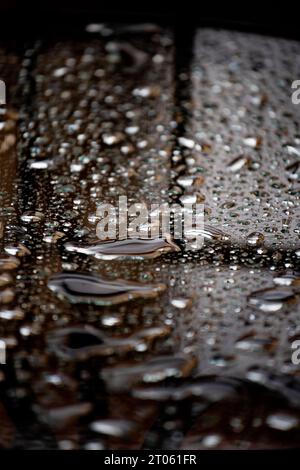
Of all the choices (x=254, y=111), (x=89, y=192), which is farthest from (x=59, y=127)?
(x=254, y=111)

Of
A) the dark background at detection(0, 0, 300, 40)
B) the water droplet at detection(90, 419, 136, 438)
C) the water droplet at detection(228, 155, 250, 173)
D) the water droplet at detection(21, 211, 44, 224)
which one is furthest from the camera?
the dark background at detection(0, 0, 300, 40)

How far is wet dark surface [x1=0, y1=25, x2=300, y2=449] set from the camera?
44 centimetres

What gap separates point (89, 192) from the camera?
728 mm

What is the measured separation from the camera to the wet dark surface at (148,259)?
0.44 meters

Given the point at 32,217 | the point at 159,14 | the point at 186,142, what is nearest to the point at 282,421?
the point at 32,217

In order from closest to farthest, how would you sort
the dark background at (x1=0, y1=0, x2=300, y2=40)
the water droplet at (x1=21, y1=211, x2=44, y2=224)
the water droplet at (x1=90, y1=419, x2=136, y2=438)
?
the water droplet at (x1=90, y1=419, x2=136, y2=438)
the water droplet at (x1=21, y1=211, x2=44, y2=224)
the dark background at (x1=0, y1=0, x2=300, y2=40)

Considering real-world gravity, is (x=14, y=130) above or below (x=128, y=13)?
below

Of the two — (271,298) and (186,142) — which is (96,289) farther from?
(186,142)

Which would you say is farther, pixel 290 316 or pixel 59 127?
pixel 59 127

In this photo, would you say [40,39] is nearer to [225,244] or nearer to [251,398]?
[225,244]

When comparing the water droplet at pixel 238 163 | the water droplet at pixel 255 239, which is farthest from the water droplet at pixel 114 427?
the water droplet at pixel 238 163

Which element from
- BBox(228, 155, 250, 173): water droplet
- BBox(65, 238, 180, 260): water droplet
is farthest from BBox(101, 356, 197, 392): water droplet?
BBox(228, 155, 250, 173): water droplet

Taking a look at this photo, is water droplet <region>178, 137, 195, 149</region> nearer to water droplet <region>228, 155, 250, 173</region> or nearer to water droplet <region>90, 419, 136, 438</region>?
water droplet <region>228, 155, 250, 173</region>

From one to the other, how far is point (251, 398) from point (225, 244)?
0.72 feet
